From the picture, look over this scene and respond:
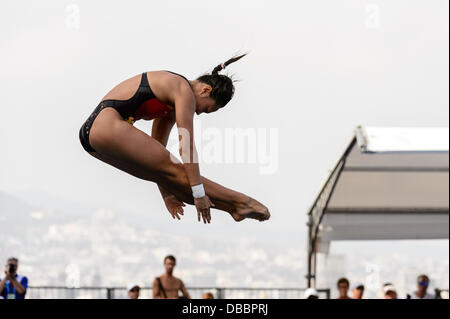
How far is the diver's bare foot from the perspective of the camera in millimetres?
5348

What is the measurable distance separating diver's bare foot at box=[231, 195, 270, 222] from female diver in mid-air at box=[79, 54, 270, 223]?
0.17m

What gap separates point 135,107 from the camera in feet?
16.7

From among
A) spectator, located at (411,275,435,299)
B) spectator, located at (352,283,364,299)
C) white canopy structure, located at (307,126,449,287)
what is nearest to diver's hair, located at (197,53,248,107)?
spectator, located at (352,283,364,299)

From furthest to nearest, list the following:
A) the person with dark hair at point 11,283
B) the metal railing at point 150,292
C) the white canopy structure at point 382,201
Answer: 1. the white canopy structure at point 382,201
2. the metal railing at point 150,292
3. the person with dark hair at point 11,283

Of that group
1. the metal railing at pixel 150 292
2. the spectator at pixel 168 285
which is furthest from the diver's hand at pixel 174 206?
the metal railing at pixel 150 292

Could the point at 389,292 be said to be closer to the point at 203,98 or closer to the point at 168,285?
the point at 168,285

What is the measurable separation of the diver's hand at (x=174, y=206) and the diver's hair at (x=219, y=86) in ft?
3.01

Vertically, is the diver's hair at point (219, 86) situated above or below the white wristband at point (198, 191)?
above

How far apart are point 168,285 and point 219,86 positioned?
6.82 m

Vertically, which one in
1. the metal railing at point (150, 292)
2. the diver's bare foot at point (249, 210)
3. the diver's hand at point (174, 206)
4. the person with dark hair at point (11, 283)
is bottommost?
the diver's bare foot at point (249, 210)

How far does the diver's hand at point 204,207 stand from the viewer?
5039 mm

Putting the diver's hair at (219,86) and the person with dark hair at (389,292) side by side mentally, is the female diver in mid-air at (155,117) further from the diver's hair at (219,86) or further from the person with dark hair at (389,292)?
the person with dark hair at (389,292)
